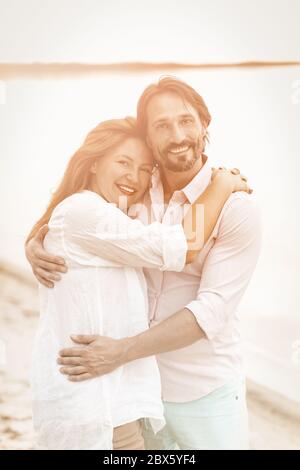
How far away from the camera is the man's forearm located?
1.83 metres

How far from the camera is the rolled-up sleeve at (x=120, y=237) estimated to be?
1766 millimetres

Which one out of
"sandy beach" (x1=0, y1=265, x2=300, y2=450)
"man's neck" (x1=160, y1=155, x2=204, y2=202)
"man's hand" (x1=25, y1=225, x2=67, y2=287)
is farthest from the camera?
"sandy beach" (x1=0, y1=265, x2=300, y2=450)

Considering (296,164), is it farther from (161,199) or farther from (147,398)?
(147,398)

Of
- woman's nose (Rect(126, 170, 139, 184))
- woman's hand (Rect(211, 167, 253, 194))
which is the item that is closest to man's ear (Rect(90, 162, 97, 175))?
woman's nose (Rect(126, 170, 139, 184))

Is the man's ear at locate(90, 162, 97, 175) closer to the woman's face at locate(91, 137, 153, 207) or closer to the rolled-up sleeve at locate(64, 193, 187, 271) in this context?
the woman's face at locate(91, 137, 153, 207)

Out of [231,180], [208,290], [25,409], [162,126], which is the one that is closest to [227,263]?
[208,290]

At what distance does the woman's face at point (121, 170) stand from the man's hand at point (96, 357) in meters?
0.43

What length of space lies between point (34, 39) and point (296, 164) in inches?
40.1

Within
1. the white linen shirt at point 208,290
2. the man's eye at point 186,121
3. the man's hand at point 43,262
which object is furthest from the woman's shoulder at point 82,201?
the man's eye at point 186,121

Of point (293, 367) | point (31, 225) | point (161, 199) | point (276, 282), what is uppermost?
point (161, 199)

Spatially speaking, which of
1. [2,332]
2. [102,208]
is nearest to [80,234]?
[102,208]

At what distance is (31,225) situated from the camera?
2172 mm

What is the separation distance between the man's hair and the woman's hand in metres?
0.18

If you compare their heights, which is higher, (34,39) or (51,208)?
(34,39)
